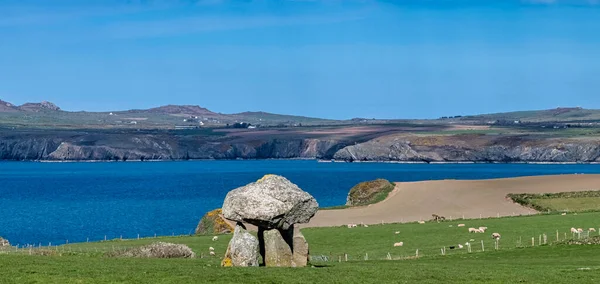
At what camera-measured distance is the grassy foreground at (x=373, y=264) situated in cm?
3027

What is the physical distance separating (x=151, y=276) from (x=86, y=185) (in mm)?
147687

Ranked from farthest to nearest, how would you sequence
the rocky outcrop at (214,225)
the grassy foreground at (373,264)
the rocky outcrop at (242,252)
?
1. the rocky outcrop at (214,225)
2. the rocky outcrop at (242,252)
3. the grassy foreground at (373,264)

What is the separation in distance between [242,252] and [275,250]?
1.41 metres

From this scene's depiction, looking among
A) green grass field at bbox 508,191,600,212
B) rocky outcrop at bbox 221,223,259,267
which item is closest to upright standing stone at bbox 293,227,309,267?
rocky outcrop at bbox 221,223,259,267

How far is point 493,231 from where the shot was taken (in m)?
57.0

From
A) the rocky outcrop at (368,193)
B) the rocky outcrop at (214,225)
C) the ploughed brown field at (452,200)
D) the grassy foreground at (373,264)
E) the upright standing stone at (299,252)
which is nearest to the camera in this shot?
the grassy foreground at (373,264)

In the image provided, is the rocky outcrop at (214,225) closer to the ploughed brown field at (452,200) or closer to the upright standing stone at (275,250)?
the ploughed brown field at (452,200)

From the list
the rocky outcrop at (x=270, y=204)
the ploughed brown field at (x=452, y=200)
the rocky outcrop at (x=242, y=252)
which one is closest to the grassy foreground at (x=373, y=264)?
the rocky outcrop at (x=242, y=252)

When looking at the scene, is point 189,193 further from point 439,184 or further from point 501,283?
point 501,283

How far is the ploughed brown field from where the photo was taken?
76750mm

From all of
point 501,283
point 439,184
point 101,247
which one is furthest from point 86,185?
point 501,283

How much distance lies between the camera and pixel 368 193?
296ft

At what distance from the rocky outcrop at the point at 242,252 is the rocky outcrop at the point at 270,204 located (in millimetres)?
682

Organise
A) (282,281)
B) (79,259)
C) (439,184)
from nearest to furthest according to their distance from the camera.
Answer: (282,281), (79,259), (439,184)
